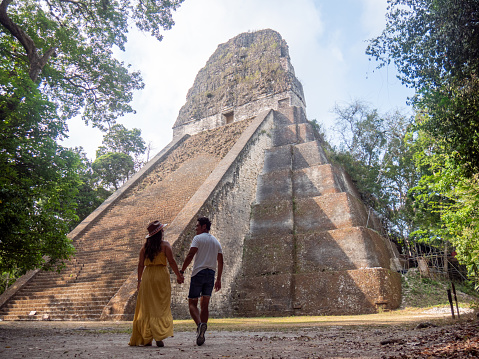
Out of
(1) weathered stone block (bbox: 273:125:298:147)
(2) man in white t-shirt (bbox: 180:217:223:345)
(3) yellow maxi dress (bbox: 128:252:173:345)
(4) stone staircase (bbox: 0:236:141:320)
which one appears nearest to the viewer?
(3) yellow maxi dress (bbox: 128:252:173:345)

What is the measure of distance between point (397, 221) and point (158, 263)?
43.9 ft

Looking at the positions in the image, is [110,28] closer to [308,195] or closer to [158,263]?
[308,195]

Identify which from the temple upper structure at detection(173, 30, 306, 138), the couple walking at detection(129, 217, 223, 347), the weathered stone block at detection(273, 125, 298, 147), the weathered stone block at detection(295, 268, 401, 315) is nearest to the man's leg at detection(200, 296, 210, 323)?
the couple walking at detection(129, 217, 223, 347)

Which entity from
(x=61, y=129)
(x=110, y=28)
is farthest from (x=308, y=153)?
(x=61, y=129)

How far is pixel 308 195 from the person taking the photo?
11555 millimetres

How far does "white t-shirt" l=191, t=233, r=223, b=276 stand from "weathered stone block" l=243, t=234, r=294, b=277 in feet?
20.0

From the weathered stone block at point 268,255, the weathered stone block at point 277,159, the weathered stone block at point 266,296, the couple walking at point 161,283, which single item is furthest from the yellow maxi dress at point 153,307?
the weathered stone block at point 277,159

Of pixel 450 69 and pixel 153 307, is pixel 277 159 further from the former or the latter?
pixel 153 307

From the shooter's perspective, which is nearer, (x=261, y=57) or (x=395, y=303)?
(x=395, y=303)

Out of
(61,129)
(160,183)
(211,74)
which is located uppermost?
(211,74)

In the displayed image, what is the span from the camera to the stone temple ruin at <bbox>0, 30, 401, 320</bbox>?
8469 millimetres

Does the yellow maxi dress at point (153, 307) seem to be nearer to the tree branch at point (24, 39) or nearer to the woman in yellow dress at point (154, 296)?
the woman in yellow dress at point (154, 296)

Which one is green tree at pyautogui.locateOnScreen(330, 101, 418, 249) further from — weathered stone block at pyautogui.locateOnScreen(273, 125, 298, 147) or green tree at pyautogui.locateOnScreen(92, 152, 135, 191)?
green tree at pyautogui.locateOnScreen(92, 152, 135, 191)

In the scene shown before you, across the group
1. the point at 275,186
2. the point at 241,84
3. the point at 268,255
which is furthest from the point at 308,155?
the point at 241,84
